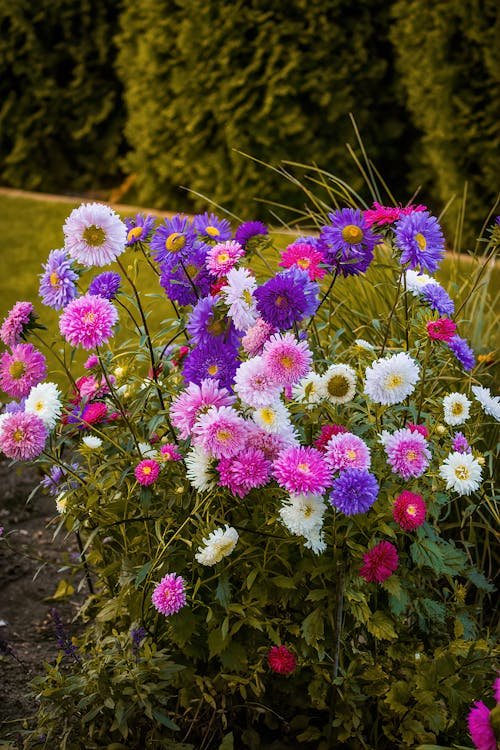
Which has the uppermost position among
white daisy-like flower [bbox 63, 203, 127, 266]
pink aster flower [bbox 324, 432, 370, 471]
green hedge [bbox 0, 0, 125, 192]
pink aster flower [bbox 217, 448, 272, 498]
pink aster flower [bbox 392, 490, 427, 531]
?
white daisy-like flower [bbox 63, 203, 127, 266]

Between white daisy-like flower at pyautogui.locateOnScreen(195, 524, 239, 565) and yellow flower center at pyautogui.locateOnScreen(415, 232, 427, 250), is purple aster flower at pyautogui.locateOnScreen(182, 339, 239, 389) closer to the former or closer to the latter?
white daisy-like flower at pyautogui.locateOnScreen(195, 524, 239, 565)

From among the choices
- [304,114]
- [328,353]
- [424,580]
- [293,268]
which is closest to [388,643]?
[424,580]

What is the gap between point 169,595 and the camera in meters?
1.47

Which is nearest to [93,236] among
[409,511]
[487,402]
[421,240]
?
[421,240]

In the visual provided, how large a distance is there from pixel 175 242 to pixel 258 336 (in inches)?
10.2

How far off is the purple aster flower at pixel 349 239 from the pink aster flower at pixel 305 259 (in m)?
0.03

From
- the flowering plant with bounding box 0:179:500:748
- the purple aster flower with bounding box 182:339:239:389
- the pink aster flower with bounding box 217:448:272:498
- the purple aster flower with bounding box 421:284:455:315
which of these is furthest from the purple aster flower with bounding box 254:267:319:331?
the purple aster flower with bounding box 421:284:455:315

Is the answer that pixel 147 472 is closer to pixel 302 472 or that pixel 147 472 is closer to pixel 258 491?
pixel 258 491

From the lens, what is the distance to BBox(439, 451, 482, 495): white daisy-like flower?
1515mm

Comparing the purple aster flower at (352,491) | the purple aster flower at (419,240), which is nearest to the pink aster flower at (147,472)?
the purple aster flower at (352,491)

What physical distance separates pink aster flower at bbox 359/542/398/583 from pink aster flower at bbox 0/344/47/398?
0.69m

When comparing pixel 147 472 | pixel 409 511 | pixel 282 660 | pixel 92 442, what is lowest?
pixel 282 660

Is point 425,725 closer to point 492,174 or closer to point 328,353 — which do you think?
point 328,353

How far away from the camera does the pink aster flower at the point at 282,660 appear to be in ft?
5.04
